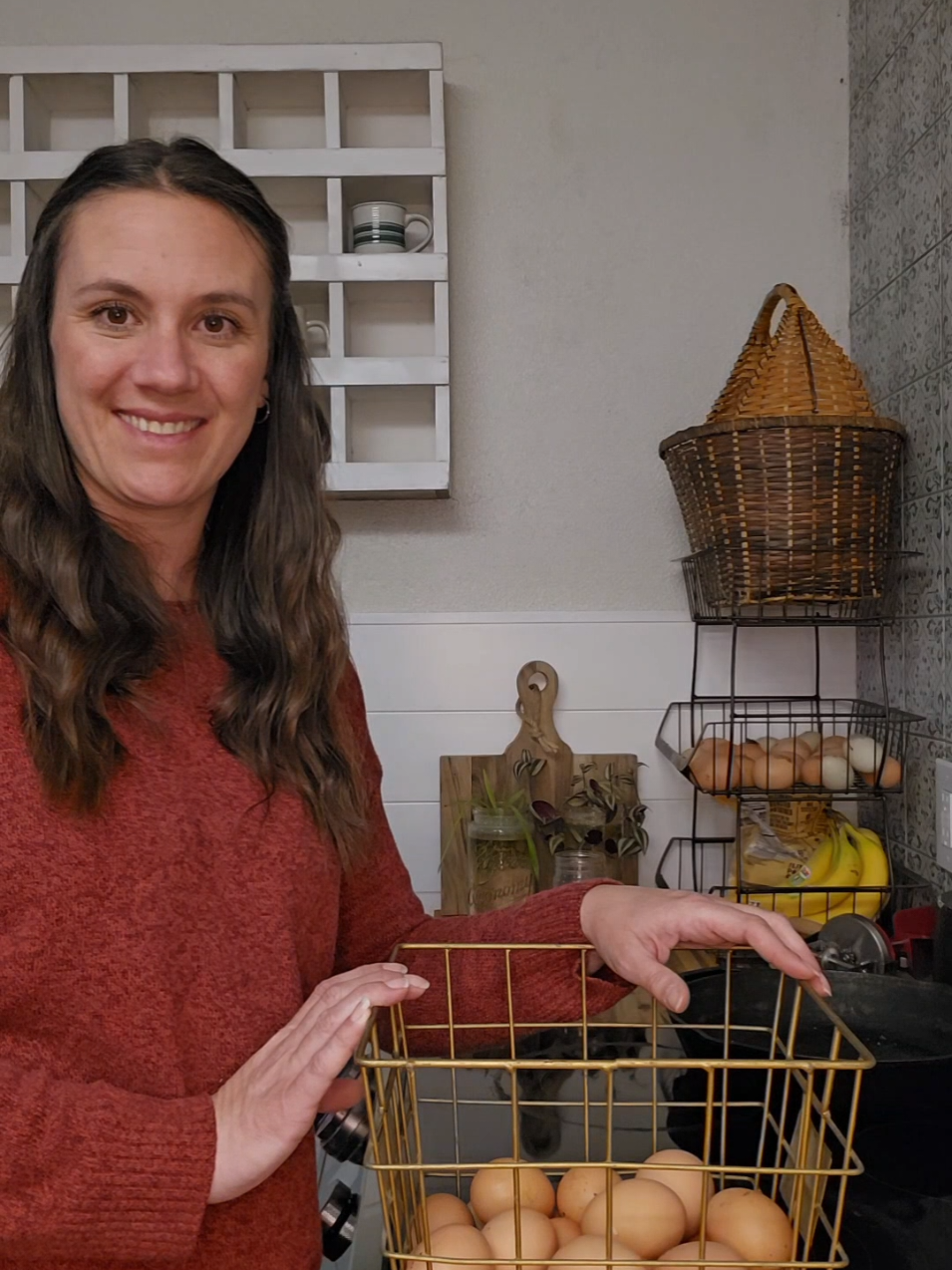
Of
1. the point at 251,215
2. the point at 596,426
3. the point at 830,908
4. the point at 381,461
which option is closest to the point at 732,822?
the point at 830,908

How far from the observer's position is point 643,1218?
0.63 meters

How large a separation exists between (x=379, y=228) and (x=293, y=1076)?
139 cm

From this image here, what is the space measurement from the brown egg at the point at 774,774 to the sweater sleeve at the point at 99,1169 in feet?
3.36

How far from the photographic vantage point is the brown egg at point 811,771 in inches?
61.1

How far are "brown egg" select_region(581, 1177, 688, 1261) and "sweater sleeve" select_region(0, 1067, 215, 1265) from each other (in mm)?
236

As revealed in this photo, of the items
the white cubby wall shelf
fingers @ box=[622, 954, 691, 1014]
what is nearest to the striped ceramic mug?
the white cubby wall shelf

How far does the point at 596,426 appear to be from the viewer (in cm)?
184

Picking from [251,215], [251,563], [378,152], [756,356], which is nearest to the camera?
[251,215]

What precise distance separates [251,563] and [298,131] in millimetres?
1096

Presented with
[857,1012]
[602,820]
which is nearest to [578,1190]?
[857,1012]

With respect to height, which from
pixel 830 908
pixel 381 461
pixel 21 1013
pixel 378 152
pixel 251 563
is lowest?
pixel 830 908

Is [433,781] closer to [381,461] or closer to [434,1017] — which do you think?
[381,461]

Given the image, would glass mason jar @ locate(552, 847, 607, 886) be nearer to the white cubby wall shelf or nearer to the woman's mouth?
the white cubby wall shelf

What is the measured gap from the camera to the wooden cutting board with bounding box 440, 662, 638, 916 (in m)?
1.81
